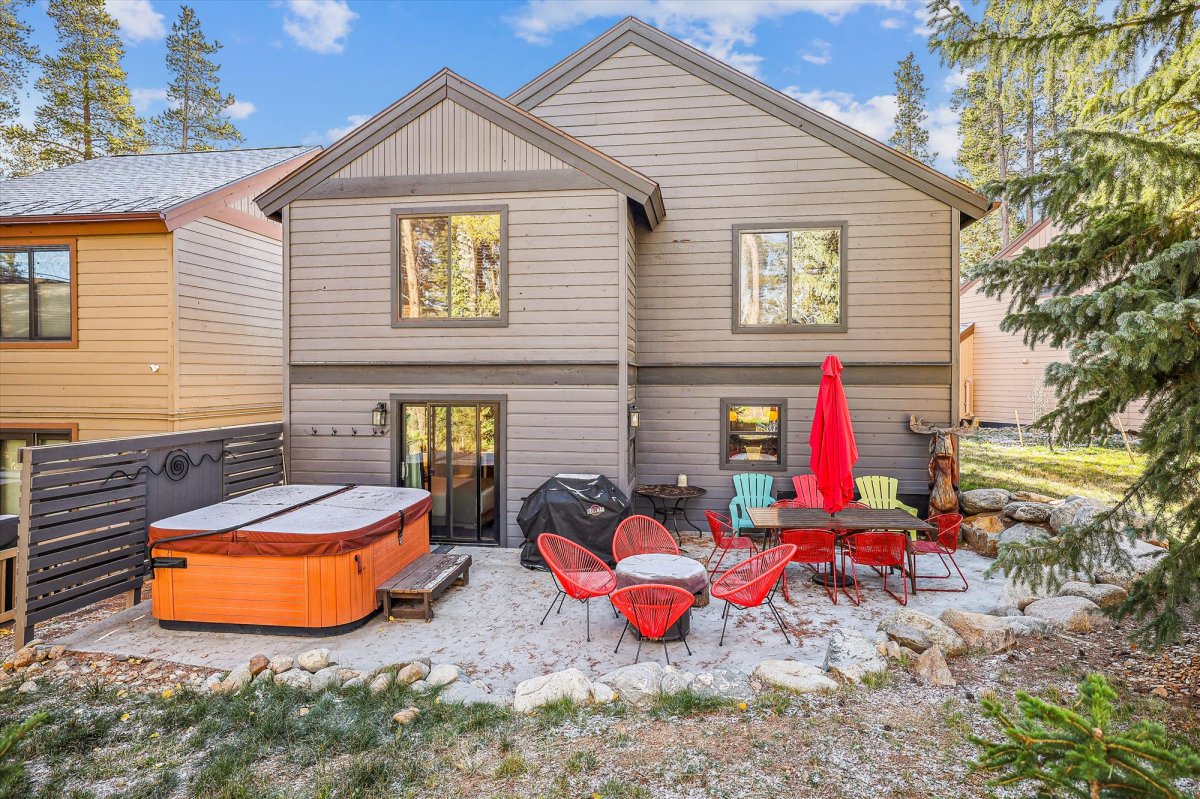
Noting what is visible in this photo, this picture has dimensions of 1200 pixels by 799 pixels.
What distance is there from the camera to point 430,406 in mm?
8586

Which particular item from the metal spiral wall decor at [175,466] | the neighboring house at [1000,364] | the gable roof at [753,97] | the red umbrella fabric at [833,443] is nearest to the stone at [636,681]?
the red umbrella fabric at [833,443]

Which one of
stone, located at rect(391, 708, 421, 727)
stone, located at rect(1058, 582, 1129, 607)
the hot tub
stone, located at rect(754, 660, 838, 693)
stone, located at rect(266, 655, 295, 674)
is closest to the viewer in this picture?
stone, located at rect(391, 708, 421, 727)

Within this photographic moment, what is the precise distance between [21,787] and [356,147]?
301 inches

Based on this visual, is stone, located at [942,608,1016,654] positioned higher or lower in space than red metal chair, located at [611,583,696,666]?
lower

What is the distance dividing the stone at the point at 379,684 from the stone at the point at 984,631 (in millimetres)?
4621

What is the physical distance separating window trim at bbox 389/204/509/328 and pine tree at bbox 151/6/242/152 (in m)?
20.5

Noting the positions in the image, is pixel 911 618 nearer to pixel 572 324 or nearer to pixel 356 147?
pixel 572 324

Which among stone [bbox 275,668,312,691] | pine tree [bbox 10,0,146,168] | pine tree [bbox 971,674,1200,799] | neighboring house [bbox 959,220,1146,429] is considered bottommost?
stone [bbox 275,668,312,691]

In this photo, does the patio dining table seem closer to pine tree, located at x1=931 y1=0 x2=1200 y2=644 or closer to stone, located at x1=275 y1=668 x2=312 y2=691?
pine tree, located at x1=931 y1=0 x2=1200 y2=644

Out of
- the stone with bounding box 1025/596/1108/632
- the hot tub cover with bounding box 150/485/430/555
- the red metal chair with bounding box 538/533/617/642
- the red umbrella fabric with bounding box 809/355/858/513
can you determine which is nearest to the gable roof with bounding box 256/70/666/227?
the red umbrella fabric with bounding box 809/355/858/513

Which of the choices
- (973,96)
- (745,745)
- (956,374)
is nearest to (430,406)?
(745,745)

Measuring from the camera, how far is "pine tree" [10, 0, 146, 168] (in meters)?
18.5

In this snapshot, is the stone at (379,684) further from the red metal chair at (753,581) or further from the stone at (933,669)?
the stone at (933,669)

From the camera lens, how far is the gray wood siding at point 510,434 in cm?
820
